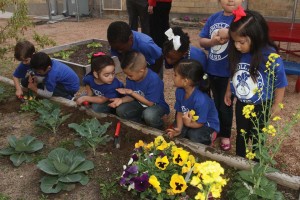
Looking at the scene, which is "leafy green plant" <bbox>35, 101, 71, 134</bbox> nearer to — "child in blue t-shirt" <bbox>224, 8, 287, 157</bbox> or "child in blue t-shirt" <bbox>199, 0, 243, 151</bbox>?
"child in blue t-shirt" <bbox>199, 0, 243, 151</bbox>

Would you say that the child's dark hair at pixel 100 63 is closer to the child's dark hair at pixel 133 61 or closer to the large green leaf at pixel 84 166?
the child's dark hair at pixel 133 61

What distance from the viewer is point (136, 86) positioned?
321 cm

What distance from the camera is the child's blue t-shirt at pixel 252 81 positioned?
2.35 metres

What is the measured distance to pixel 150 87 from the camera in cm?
315

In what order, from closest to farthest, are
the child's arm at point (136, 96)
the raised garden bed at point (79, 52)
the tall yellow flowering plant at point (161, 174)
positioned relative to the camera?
the tall yellow flowering plant at point (161, 174) < the child's arm at point (136, 96) < the raised garden bed at point (79, 52)

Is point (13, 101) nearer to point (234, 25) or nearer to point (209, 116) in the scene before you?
point (209, 116)

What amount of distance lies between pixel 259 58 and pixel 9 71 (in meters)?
4.54

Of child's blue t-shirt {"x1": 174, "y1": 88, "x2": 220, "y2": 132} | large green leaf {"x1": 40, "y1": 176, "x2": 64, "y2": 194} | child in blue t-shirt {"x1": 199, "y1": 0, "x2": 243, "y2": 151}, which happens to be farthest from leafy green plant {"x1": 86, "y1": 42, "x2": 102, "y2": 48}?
large green leaf {"x1": 40, "y1": 176, "x2": 64, "y2": 194}

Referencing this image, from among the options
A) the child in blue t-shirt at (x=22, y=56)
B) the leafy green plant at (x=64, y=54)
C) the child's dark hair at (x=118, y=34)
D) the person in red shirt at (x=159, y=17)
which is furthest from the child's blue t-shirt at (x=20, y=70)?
the person in red shirt at (x=159, y=17)

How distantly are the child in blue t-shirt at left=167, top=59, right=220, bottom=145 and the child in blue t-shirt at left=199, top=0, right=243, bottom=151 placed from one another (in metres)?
0.28

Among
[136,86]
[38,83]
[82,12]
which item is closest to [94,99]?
[136,86]

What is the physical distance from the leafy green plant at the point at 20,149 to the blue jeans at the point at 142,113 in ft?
3.07

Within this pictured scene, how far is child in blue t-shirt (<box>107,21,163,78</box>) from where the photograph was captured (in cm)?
318

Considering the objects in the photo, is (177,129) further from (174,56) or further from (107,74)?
(107,74)
